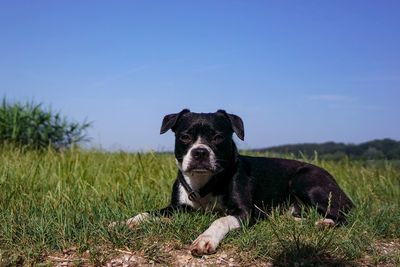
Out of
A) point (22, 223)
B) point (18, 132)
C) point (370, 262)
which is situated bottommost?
point (370, 262)

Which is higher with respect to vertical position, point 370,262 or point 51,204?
point 51,204

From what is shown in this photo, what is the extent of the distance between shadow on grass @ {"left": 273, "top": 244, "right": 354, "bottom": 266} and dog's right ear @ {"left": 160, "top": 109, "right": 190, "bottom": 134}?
179 cm

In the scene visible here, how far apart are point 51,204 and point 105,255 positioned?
1.49 m

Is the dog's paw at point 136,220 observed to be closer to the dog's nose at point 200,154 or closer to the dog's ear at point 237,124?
the dog's nose at point 200,154

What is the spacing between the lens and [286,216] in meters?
5.14

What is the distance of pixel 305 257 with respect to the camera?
4.18m

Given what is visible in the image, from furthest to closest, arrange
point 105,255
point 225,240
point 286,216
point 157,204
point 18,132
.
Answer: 1. point 18,132
2. point 157,204
3. point 286,216
4. point 225,240
5. point 105,255

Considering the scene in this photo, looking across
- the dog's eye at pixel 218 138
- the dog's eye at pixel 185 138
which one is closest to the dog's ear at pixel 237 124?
the dog's eye at pixel 218 138

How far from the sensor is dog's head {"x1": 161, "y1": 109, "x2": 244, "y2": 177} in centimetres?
489

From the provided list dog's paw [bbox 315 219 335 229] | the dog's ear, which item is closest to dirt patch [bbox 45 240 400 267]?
dog's paw [bbox 315 219 335 229]

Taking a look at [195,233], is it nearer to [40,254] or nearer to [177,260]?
[177,260]

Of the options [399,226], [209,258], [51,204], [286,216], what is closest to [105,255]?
[209,258]

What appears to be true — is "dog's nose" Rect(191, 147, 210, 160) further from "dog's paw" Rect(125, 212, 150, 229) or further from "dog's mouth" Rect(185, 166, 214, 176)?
"dog's paw" Rect(125, 212, 150, 229)

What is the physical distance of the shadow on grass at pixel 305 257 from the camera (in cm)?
409
